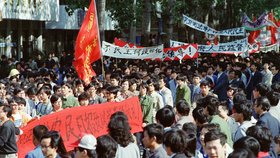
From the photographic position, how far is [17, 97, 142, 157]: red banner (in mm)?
9461


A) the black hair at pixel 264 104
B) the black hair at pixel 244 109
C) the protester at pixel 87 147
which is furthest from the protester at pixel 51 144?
the black hair at pixel 264 104

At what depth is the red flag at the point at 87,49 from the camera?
15.3 metres

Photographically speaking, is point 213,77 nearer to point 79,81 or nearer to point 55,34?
point 79,81

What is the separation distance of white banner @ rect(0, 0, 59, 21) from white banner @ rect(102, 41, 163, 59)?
955 cm

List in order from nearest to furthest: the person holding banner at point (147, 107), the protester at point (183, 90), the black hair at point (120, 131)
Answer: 1. the black hair at point (120, 131)
2. the person holding banner at point (147, 107)
3. the protester at point (183, 90)

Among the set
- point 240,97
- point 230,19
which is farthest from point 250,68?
→ point 230,19

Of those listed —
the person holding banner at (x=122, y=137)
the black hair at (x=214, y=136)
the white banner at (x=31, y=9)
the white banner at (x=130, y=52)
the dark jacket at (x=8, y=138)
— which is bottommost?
the dark jacket at (x=8, y=138)

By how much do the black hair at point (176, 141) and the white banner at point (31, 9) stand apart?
72.6 ft

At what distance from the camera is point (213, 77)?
17656 mm

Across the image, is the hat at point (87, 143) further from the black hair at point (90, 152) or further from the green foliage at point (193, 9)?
the green foliage at point (193, 9)

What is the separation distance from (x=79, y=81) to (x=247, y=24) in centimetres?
2217

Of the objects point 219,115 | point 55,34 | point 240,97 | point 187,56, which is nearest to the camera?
point 219,115

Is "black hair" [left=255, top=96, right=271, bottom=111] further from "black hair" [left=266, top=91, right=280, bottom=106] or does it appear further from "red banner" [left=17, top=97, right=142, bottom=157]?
"red banner" [left=17, top=97, right=142, bottom=157]

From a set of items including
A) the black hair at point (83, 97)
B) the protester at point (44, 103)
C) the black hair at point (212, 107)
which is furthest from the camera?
the protester at point (44, 103)
